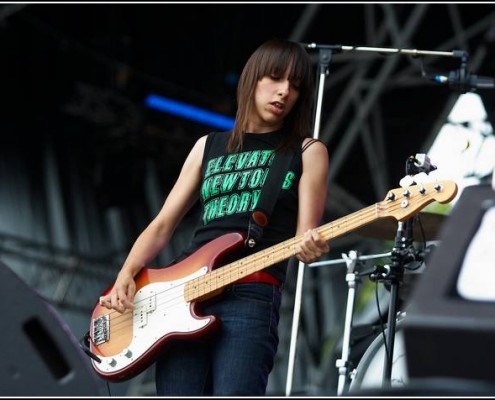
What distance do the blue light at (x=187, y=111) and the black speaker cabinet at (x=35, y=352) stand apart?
25.0ft

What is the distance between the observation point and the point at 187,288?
11.7 ft

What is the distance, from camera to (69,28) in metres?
9.83

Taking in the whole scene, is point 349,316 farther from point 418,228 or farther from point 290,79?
point 290,79

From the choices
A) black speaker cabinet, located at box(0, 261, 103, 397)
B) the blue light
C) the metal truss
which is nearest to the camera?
black speaker cabinet, located at box(0, 261, 103, 397)

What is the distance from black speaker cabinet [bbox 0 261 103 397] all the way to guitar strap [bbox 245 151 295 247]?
112 cm

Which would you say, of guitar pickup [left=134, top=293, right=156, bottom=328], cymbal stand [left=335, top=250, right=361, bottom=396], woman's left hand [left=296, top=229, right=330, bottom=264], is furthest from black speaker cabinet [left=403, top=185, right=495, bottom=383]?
cymbal stand [left=335, top=250, right=361, bottom=396]

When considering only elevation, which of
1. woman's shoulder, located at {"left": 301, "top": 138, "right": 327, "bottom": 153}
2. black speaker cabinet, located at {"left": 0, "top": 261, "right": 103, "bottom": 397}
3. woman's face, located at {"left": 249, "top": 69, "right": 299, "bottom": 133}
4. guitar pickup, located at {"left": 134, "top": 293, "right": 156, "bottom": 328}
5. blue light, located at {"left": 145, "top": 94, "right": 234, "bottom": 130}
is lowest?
guitar pickup, located at {"left": 134, "top": 293, "right": 156, "bottom": 328}

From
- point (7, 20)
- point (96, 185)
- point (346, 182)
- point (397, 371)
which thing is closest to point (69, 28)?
point (7, 20)

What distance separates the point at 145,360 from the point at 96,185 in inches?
270

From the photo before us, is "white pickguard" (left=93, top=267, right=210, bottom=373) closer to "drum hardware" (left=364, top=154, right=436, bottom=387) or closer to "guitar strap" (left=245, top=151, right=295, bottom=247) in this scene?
"guitar strap" (left=245, top=151, right=295, bottom=247)

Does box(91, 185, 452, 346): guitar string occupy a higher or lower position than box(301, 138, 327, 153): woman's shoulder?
lower

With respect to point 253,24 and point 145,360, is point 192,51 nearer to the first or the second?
point 253,24

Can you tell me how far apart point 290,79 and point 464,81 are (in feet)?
A: 3.14

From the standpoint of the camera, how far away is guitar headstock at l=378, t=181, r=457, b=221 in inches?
135
